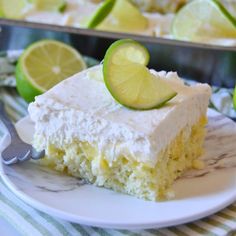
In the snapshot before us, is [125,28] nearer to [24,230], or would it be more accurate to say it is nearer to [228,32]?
[228,32]

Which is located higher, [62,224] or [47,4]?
[47,4]

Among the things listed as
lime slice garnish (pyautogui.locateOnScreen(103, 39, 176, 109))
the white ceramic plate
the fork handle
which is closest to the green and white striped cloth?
the white ceramic plate

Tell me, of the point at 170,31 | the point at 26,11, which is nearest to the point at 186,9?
the point at 170,31

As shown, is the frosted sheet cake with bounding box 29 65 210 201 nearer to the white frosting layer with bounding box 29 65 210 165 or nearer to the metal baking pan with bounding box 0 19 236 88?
the white frosting layer with bounding box 29 65 210 165

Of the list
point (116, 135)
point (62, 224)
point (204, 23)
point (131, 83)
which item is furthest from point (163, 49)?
point (62, 224)

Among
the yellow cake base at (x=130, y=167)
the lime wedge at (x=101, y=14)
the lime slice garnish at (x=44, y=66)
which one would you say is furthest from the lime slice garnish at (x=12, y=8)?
the yellow cake base at (x=130, y=167)

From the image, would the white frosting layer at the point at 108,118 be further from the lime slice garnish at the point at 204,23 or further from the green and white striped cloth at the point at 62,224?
the lime slice garnish at the point at 204,23

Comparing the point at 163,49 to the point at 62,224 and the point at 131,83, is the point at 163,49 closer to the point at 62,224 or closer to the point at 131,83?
the point at 131,83
